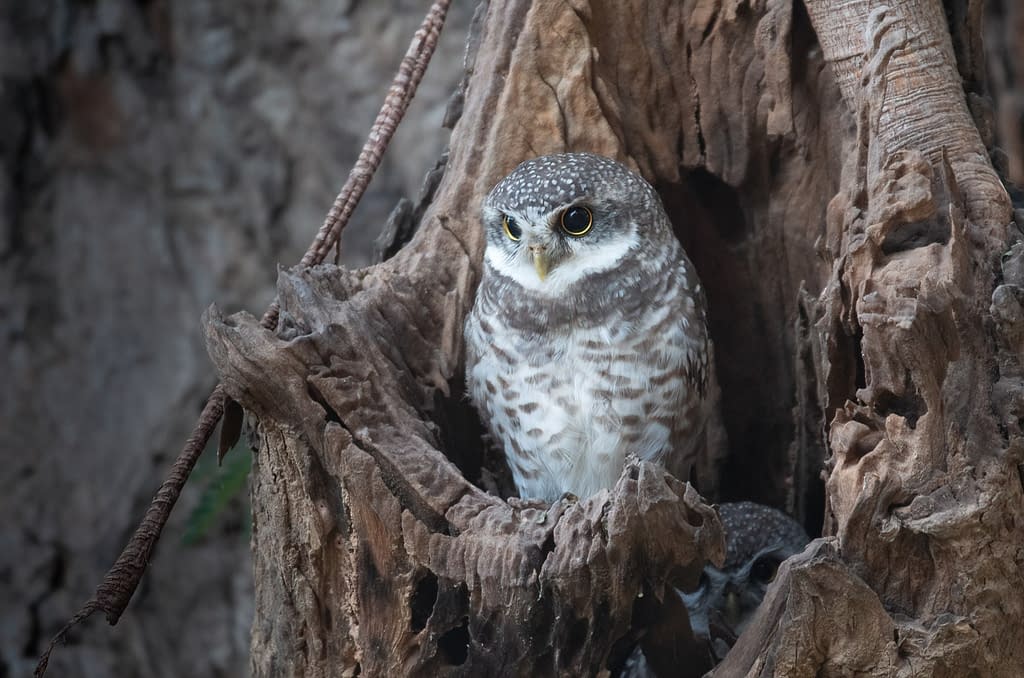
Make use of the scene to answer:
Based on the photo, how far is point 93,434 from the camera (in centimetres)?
468

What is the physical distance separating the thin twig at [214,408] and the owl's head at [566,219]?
0.33 meters

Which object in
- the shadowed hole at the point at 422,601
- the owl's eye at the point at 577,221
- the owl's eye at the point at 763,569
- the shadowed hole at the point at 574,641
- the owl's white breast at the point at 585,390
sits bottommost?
the owl's eye at the point at 763,569

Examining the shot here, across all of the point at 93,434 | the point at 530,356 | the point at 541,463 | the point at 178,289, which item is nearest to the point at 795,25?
the point at 530,356

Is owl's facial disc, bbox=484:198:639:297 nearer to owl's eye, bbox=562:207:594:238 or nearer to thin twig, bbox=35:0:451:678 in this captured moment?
owl's eye, bbox=562:207:594:238

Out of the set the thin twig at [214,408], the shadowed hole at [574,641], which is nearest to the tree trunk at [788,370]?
the shadowed hole at [574,641]

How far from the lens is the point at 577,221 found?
2.61 m

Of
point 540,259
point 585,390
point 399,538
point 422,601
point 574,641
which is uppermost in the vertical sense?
point 540,259

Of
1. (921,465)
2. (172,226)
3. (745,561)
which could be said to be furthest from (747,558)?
(172,226)

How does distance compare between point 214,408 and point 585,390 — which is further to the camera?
point 585,390

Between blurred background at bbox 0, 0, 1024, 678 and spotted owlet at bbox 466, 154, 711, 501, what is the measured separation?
6.95 feet

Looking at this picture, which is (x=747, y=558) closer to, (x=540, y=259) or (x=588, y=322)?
(x=588, y=322)

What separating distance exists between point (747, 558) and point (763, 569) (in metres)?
0.08

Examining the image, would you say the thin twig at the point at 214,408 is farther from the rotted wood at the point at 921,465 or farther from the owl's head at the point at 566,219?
the rotted wood at the point at 921,465

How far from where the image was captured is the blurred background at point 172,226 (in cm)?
458
